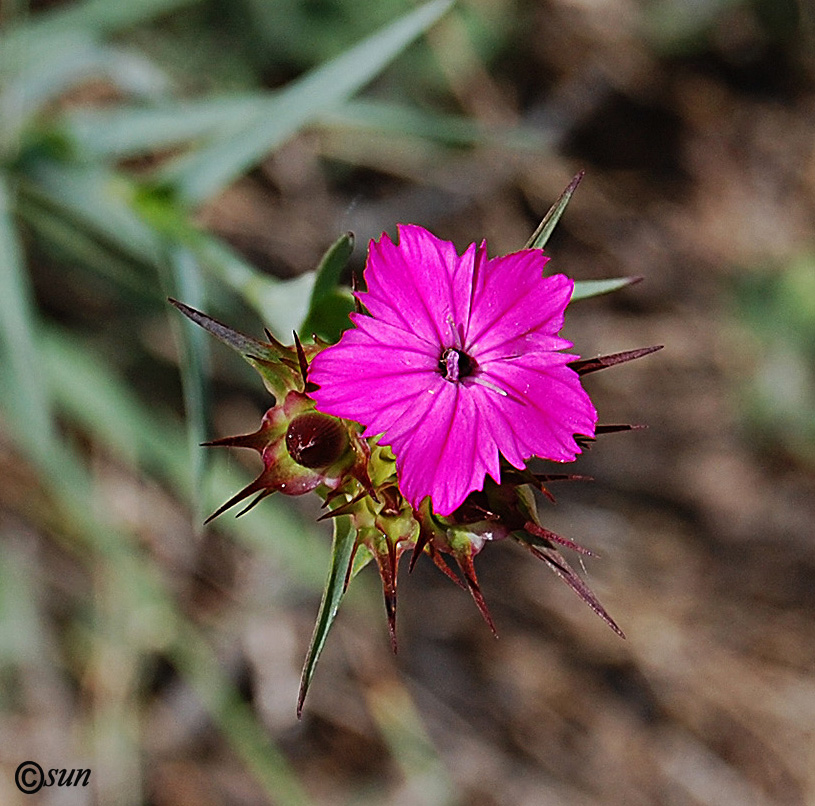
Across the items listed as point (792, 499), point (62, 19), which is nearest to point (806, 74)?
point (792, 499)

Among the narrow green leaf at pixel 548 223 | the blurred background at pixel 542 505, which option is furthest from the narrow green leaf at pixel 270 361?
the blurred background at pixel 542 505

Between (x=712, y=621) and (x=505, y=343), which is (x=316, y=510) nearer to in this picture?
(x=712, y=621)

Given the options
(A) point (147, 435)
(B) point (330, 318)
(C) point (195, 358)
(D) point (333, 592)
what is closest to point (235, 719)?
(A) point (147, 435)

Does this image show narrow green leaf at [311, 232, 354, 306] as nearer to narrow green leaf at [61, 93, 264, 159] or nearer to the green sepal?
the green sepal

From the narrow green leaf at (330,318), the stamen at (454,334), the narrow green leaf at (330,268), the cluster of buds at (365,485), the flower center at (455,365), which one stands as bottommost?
the cluster of buds at (365,485)

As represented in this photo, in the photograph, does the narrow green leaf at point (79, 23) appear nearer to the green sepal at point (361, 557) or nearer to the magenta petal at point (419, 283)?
the magenta petal at point (419, 283)

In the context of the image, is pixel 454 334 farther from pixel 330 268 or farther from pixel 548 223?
pixel 330 268
